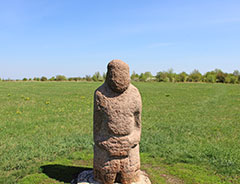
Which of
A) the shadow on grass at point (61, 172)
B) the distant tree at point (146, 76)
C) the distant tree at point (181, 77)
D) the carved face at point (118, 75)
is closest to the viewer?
the carved face at point (118, 75)

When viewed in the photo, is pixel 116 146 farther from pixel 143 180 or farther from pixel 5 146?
pixel 5 146

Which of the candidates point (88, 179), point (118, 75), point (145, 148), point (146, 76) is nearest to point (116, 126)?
point (118, 75)

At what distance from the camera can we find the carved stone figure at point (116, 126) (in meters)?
4.66

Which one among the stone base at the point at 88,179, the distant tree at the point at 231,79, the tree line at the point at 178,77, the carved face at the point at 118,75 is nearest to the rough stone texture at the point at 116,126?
the carved face at the point at 118,75

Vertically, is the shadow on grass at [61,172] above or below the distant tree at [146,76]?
below

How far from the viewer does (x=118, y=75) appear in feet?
15.0

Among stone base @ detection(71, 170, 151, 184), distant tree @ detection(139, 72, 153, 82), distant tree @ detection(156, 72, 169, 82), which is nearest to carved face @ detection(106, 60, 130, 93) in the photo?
stone base @ detection(71, 170, 151, 184)

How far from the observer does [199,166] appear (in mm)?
6750

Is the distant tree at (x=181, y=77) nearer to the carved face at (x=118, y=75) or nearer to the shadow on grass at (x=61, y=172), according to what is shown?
the shadow on grass at (x=61, y=172)

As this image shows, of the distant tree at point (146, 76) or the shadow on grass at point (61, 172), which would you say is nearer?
the shadow on grass at point (61, 172)

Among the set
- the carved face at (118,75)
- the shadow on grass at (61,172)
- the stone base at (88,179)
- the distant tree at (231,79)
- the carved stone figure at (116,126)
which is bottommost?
the shadow on grass at (61,172)

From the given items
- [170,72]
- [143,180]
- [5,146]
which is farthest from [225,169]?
[170,72]

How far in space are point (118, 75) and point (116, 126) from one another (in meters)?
1.07

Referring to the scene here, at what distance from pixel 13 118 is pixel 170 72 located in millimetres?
64980
